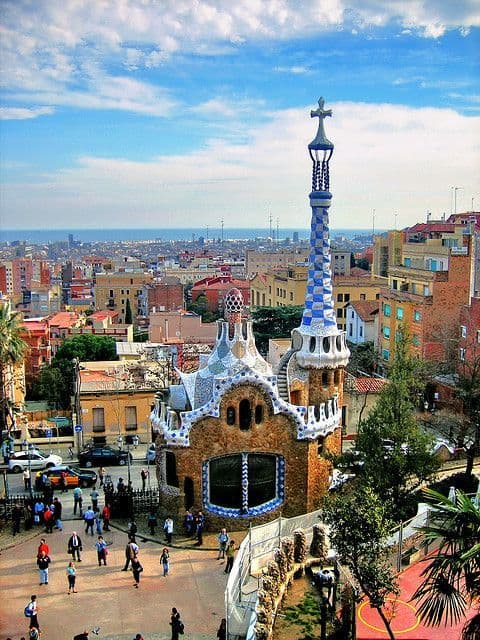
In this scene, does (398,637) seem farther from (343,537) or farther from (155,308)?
(155,308)

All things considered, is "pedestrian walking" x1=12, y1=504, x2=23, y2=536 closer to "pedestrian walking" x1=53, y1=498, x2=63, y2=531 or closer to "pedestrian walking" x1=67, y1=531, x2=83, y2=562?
"pedestrian walking" x1=53, y1=498, x2=63, y2=531

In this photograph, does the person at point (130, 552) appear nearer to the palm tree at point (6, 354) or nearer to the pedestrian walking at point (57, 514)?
the pedestrian walking at point (57, 514)

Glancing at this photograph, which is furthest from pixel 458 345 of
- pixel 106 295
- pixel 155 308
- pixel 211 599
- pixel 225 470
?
pixel 106 295

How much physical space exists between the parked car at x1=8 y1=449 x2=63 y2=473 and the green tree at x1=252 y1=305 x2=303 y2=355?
111 feet

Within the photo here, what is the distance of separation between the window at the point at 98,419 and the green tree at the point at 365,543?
21564 mm

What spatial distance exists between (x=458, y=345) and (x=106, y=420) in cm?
2350

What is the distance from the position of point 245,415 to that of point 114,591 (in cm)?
697

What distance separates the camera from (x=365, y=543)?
51.0 ft

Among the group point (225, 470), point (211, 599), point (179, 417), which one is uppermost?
point (179, 417)

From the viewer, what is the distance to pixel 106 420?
3578 cm

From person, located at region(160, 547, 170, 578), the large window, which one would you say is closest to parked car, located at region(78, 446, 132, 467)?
the large window

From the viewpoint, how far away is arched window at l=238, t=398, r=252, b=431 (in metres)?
24.0

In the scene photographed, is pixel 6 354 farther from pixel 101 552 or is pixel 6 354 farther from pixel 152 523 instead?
pixel 101 552

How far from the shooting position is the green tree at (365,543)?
49.9ft
